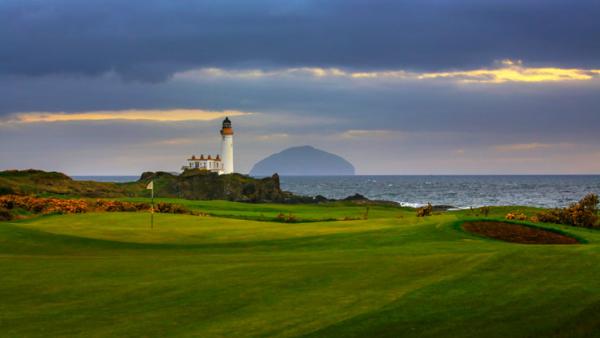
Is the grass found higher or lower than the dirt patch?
lower

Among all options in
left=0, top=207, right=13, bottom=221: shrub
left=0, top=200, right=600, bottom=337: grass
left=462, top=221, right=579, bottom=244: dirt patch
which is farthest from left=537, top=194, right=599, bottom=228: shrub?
left=0, top=207, right=13, bottom=221: shrub

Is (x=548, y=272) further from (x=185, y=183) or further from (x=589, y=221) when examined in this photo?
(x=185, y=183)

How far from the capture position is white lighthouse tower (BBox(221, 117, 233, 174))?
15188 cm

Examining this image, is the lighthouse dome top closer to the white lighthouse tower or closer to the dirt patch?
the white lighthouse tower

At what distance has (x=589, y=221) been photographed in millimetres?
34969

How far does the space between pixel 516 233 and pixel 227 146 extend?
128 metres

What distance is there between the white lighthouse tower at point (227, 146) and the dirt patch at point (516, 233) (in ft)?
413

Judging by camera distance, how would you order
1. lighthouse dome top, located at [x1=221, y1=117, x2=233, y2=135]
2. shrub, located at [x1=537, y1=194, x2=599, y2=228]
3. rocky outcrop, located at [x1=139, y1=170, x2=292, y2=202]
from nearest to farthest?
shrub, located at [x1=537, y1=194, x2=599, y2=228], rocky outcrop, located at [x1=139, y1=170, x2=292, y2=202], lighthouse dome top, located at [x1=221, y1=117, x2=233, y2=135]

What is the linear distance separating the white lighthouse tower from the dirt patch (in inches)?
4955

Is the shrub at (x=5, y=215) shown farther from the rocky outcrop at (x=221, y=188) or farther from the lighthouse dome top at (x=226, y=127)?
the lighthouse dome top at (x=226, y=127)

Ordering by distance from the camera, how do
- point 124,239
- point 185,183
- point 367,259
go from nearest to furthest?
1. point 367,259
2. point 124,239
3. point 185,183

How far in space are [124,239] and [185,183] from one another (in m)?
91.6

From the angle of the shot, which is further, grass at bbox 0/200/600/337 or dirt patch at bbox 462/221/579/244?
dirt patch at bbox 462/221/579/244

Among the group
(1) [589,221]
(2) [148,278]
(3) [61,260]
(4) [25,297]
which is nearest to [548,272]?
(2) [148,278]
